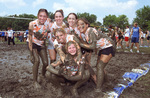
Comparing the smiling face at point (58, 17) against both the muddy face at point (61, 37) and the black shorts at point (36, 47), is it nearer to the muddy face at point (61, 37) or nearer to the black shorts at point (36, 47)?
the muddy face at point (61, 37)

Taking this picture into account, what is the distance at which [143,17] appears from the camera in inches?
2921

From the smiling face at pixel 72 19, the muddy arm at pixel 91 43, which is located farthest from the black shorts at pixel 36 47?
the muddy arm at pixel 91 43

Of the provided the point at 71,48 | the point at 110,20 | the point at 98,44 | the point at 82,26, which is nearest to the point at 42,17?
the point at 82,26

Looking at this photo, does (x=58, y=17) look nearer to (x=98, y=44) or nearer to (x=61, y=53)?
(x=61, y=53)

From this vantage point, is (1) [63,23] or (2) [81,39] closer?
(2) [81,39]

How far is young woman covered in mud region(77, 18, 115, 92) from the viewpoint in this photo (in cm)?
303

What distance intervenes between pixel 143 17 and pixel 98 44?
7995cm

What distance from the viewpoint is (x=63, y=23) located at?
3570mm

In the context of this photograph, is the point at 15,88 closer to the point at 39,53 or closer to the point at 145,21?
the point at 39,53

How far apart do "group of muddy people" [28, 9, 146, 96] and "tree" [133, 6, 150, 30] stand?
73.7 m

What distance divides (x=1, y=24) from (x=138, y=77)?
8435cm

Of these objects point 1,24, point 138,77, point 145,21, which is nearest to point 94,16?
point 145,21

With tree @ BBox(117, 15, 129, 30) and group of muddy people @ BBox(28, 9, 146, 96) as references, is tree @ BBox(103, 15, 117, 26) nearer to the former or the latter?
tree @ BBox(117, 15, 129, 30)

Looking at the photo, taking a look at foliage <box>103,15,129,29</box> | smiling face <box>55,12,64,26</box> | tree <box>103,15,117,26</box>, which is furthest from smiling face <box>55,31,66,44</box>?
tree <box>103,15,117,26</box>
